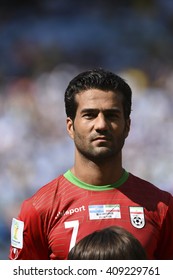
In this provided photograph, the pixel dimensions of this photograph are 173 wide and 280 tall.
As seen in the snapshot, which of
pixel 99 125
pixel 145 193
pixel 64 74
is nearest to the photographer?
pixel 99 125

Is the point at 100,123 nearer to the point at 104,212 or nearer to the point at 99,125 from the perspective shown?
the point at 99,125

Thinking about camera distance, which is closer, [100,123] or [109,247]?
[109,247]

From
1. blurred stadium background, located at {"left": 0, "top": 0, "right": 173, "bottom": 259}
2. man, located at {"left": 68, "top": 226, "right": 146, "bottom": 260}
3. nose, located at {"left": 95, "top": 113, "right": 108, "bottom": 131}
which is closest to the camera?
man, located at {"left": 68, "top": 226, "right": 146, "bottom": 260}

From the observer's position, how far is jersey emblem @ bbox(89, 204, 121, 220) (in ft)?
5.16

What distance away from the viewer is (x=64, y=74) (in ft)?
12.7

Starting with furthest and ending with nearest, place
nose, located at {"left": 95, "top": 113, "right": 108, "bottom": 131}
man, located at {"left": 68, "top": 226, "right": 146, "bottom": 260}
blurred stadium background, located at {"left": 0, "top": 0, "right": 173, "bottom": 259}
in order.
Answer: blurred stadium background, located at {"left": 0, "top": 0, "right": 173, "bottom": 259} < nose, located at {"left": 95, "top": 113, "right": 108, "bottom": 131} < man, located at {"left": 68, "top": 226, "right": 146, "bottom": 260}

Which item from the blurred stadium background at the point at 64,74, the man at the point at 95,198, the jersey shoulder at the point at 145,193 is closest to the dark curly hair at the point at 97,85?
the man at the point at 95,198

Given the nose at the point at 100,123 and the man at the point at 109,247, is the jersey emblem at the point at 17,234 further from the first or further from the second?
the man at the point at 109,247

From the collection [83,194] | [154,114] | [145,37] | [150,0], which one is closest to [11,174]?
[154,114]

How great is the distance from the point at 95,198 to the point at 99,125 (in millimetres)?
237

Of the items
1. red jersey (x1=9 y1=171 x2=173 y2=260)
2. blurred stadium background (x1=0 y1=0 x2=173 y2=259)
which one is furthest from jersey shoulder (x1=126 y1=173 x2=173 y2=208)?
blurred stadium background (x1=0 y1=0 x2=173 y2=259)

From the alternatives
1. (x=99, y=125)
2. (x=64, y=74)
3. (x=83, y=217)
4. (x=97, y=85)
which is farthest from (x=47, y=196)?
Answer: (x=64, y=74)

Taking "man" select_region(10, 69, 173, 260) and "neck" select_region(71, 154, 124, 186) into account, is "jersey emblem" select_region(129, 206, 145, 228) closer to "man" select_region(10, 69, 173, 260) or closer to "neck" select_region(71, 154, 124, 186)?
"man" select_region(10, 69, 173, 260)
